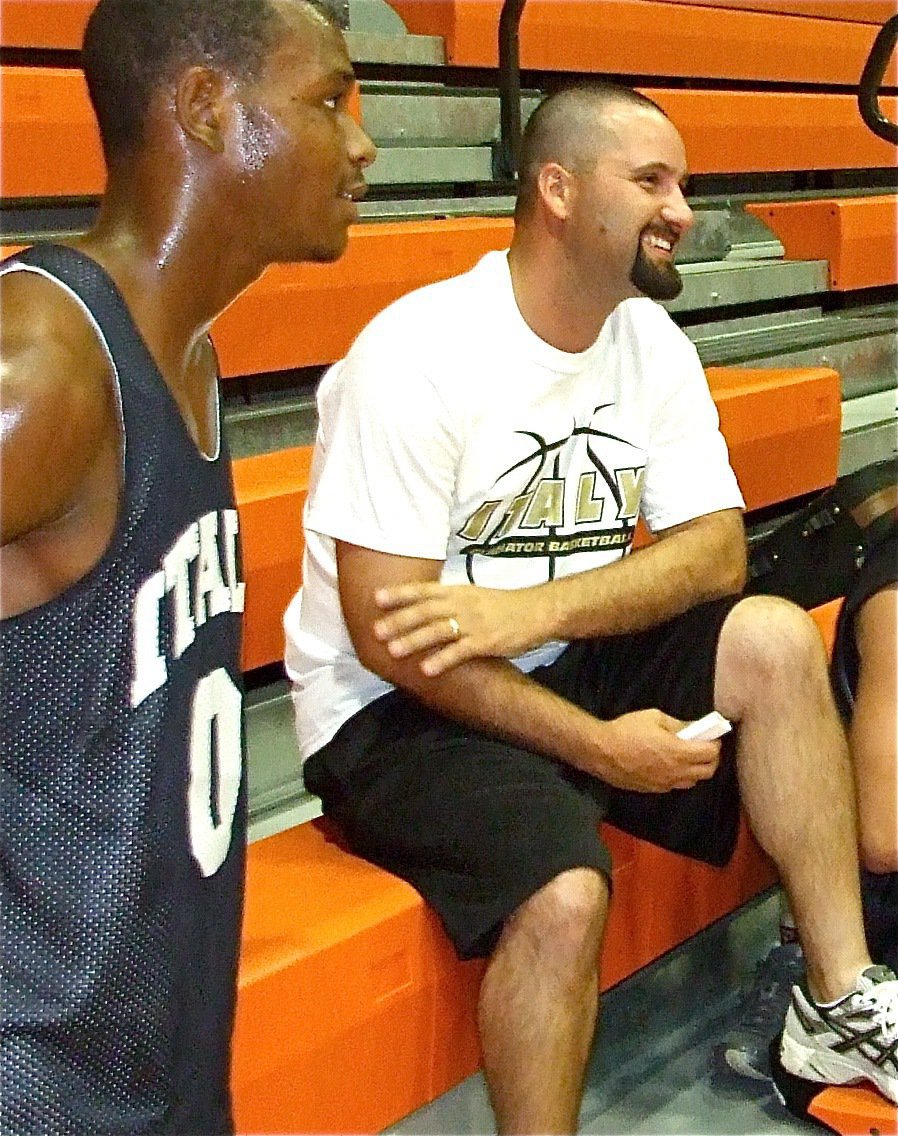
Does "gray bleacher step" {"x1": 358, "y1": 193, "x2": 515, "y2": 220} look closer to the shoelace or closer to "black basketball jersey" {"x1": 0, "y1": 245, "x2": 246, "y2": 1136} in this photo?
the shoelace

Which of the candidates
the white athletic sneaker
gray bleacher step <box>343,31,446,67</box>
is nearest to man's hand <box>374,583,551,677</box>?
the white athletic sneaker

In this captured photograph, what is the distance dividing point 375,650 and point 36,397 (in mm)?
771

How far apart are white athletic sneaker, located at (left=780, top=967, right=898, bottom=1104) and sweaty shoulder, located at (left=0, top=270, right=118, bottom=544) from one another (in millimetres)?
1044

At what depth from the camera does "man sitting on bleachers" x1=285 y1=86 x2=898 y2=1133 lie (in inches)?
54.3

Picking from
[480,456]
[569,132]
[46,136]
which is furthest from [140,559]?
[46,136]

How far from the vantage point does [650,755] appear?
146 centimetres

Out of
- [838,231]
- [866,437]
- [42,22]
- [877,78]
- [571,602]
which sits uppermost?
[42,22]

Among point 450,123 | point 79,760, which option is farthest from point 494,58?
point 79,760

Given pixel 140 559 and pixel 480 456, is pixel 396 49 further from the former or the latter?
pixel 140 559

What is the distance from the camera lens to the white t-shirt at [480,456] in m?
1.47

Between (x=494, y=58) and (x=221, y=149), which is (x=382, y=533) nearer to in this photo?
(x=221, y=149)

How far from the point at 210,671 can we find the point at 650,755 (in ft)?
2.20

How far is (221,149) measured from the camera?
2.85 feet

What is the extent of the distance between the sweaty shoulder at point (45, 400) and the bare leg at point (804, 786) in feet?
3.06
